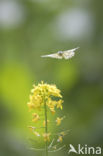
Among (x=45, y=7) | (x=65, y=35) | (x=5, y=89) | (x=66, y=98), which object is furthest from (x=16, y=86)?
(x=45, y=7)

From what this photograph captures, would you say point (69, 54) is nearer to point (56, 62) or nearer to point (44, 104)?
point (44, 104)

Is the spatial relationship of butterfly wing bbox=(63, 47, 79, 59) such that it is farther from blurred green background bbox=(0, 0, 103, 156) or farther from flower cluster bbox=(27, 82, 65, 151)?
blurred green background bbox=(0, 0, 103, 156)

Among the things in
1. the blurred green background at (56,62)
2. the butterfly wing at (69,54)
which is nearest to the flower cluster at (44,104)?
the butterfly wing at (69,54)

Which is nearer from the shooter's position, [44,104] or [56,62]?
[44,104]

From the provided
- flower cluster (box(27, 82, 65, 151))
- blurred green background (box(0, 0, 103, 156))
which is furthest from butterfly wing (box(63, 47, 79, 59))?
blurred green background (box(0, 0, 103, 156))

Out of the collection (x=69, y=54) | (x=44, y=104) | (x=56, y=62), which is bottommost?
(x=44, y=104)

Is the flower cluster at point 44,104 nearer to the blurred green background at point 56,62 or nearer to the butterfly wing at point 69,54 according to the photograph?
the butterfly wing at point 69,54

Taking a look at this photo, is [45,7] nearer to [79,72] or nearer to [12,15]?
[12,15]

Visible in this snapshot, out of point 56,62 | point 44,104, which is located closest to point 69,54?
point 44,104

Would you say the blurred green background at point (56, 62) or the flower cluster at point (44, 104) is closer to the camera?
the flower cluster at point (44, 104)
